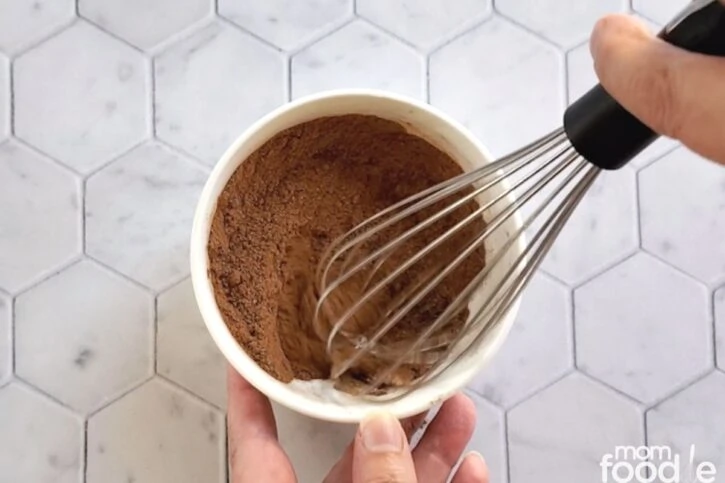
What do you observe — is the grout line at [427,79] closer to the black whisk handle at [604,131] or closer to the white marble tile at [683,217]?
the white marble tile at [683,217]

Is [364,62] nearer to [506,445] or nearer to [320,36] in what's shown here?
[320,36]

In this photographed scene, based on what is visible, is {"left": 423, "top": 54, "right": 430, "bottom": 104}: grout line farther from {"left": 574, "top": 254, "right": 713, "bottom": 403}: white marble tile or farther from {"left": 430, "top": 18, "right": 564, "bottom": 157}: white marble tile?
{"left": 574, "top": 254, "right": 713, "bottom": 403}: white marble tile

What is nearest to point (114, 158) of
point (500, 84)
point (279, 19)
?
point (279, 19)

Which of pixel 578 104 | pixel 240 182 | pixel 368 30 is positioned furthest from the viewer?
pixel 368 30

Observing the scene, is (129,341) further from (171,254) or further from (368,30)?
(368,30)

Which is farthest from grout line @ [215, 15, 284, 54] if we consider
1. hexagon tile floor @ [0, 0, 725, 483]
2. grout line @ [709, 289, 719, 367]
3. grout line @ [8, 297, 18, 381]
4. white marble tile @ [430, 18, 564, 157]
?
grout line @ [709, 289, 719, 367]

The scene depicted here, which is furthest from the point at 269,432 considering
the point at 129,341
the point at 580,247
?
the point at 580,247

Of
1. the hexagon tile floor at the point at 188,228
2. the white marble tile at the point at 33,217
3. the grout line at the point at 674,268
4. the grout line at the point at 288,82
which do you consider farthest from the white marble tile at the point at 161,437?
the grout line at the point at 674,268
